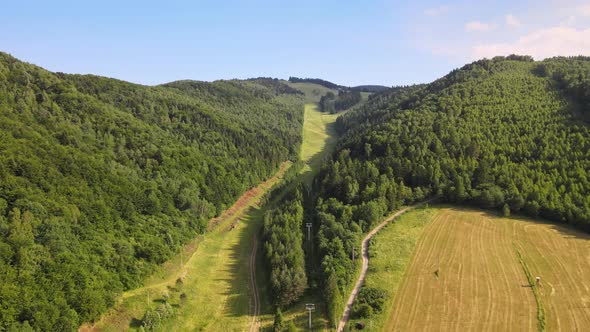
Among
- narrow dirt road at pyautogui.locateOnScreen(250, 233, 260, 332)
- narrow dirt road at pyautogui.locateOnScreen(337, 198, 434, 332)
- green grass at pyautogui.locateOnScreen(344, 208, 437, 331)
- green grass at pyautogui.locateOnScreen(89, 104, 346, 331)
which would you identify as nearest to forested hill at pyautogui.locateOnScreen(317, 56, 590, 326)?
narrow dirt road at pyautogui.locateOnScreen(337, 198, 434, 332)

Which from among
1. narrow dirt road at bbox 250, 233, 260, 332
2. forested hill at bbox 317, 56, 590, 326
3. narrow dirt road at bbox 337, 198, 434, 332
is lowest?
narrow dirt road at bbox 250, 233, 260, 332

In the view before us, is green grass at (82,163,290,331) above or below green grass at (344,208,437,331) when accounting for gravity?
below

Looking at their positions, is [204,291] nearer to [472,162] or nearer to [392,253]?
[392,253]

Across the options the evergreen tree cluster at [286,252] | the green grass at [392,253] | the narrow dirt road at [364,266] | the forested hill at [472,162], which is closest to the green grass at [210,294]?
the evergreen tree cluster at [286,252]

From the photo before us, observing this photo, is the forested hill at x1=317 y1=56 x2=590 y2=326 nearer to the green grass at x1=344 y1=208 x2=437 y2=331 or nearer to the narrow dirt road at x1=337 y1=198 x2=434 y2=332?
the narrow dirt road at x1=337 y1=198 x2=434 y2=332

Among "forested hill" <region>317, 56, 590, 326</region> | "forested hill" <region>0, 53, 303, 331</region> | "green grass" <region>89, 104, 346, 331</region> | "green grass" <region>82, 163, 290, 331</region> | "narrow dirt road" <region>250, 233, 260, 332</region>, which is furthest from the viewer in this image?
"forested hill" <region>317, 56, 590, 326</region>

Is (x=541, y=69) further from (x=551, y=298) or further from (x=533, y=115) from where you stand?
(x=551, y=298)

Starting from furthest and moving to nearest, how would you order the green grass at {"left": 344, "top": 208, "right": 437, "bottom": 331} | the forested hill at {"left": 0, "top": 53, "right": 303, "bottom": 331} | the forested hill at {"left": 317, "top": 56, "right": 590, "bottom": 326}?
the forested hill at {"left": 317, "top": 56, "right": 590, "bottom": 326}
the green grass at {"left": 344, "top": 208, "right": 437, "bottom": 331}
the forested hill at {"left": 0, "top": 53, "right": 303, "bottom": 331}

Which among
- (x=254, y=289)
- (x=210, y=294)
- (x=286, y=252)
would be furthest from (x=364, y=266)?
(x=210, y=294)
